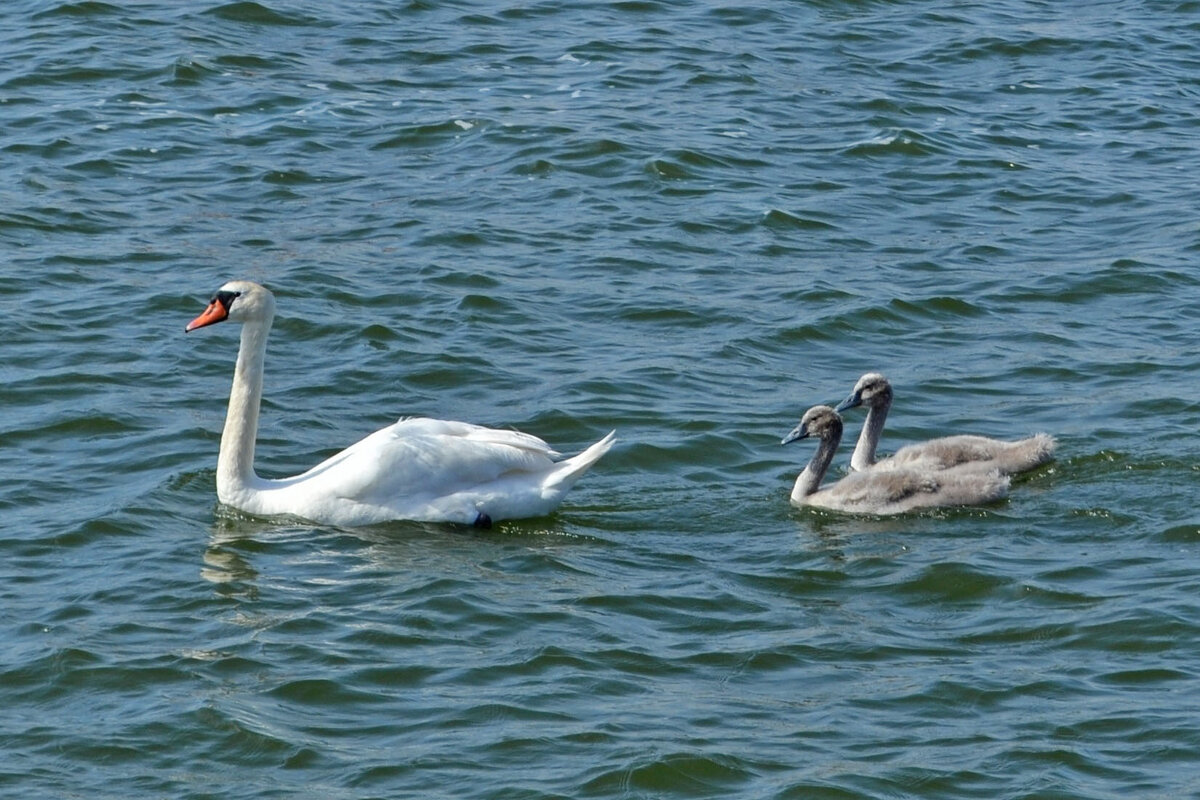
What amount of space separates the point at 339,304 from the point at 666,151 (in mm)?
3964

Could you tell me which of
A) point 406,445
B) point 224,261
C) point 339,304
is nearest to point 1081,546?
point 406,445

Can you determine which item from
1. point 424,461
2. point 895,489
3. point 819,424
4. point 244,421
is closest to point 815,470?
point 819,424

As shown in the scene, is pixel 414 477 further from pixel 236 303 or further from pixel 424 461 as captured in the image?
pixel 236 303

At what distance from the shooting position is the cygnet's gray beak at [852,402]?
446 inches

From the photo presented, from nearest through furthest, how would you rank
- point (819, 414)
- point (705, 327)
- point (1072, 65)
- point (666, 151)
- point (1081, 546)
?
point (1081, 546)
point (819, 414)
point (705, 327)
point (666, 151)
point (1072, 65)

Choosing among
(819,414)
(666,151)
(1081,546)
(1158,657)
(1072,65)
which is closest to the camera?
(1158,657)

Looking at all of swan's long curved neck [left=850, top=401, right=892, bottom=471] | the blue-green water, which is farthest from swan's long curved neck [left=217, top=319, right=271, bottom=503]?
swan's long curved neck [left=850, top=401, right=892, bottom=471]

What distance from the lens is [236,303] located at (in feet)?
34.9

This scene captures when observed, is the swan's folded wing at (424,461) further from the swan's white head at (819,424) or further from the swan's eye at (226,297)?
the swan's white head at (819,424)

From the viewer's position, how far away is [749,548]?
1006 centimetres

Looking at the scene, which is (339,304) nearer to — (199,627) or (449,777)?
(199,627)

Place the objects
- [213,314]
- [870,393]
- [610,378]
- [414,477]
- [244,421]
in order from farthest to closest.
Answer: [610,378]
[870,393]
[213,314]
[244,421]
[414,477]

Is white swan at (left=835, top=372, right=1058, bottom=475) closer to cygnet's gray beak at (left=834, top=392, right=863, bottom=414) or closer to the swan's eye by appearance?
cygnet's gray beak at (left=834, top=392, right=863, bottom=414)

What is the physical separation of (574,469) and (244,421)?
170 cm
